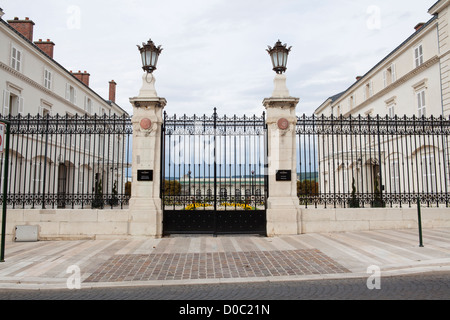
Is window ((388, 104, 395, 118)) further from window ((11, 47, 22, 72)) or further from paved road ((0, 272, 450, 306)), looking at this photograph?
window ((11, 47, 22, 72))

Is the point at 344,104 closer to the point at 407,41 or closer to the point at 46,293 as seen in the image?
the point at 407,41

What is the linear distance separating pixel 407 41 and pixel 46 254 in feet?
81.7

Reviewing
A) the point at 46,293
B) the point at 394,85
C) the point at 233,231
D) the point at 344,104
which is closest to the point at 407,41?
the point at 394,85

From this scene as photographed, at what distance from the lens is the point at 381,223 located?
1005 centimetres

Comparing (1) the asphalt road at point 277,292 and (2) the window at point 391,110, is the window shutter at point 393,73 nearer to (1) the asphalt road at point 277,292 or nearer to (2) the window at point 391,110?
(2) the window at point 391,110

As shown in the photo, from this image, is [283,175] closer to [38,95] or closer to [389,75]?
[389,75]

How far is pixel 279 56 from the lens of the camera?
10094 mm

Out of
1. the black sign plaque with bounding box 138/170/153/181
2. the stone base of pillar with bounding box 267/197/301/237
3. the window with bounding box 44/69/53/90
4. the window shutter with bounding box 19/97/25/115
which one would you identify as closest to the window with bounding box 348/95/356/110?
the stone base of pillar with bounding box 267/197/301/237

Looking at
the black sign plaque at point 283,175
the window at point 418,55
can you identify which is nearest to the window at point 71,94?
the black sign plaque at point 283,175

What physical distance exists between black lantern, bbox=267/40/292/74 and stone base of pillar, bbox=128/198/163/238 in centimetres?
585

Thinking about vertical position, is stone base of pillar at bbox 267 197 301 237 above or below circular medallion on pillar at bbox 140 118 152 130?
below

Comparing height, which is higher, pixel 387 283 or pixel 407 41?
pixel 407 41

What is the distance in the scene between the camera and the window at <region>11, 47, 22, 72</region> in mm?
20828

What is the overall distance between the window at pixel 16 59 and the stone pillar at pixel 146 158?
645 inches
